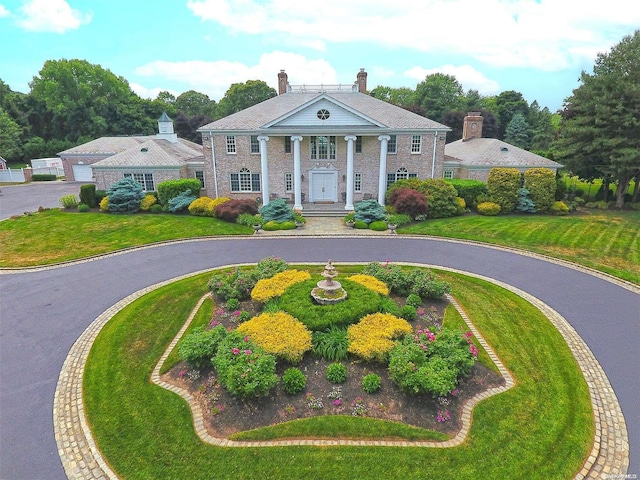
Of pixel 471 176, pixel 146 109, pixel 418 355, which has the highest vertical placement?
pixel 146 109

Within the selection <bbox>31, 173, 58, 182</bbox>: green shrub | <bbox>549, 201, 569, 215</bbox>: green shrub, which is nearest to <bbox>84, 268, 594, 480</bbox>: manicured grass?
<bbox>549, 201, 569, 215</bbox>: green shrub

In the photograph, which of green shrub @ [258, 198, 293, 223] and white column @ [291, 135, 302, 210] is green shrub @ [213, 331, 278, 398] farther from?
white column @ [291, 135, 302, 210]

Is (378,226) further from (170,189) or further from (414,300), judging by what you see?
(170,189)

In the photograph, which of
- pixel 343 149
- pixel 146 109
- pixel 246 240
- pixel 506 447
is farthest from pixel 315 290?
pixel 146 109

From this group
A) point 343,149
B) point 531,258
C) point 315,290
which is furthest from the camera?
point 343,149

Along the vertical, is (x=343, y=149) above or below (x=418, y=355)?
above

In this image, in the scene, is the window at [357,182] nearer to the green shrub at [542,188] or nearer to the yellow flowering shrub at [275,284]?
the green shrub at [542,188]

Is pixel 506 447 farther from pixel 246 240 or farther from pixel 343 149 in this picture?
pixel 343 149
